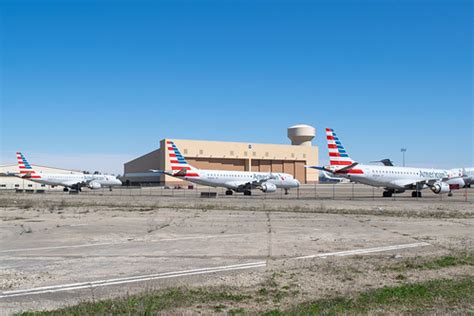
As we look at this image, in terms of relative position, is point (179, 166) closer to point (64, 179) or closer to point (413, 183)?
point (413, 183)

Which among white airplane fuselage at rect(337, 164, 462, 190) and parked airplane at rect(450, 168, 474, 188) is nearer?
white airplane fuselage at rect(337, 164, 462, 190)

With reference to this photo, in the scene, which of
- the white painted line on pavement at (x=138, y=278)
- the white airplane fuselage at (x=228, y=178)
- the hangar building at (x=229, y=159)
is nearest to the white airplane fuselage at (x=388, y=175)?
the white airplane fuselage at (x=228, y=178)

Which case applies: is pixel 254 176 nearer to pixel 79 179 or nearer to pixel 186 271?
pixel 79 179

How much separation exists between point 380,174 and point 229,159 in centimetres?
6739

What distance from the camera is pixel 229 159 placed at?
117m

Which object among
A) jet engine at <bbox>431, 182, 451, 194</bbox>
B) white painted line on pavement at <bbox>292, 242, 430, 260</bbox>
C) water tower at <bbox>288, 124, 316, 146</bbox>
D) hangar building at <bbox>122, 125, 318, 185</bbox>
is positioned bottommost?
white painted line on pavement at <bbox>292, 242, 430, 260</bbox>

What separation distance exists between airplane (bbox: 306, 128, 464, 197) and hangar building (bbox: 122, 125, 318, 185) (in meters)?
61.2

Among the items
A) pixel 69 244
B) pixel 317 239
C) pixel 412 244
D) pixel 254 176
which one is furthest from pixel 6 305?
pixel 254 176

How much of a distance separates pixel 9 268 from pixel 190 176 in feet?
152

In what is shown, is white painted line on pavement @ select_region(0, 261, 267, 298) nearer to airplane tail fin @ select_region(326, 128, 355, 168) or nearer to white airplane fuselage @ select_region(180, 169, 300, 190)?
airplane tail fin @ select_region(326, 128, 355, 168)

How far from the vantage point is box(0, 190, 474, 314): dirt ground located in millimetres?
8547

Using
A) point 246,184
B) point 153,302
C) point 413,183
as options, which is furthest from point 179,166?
point 153,302

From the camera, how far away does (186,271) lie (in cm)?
1012

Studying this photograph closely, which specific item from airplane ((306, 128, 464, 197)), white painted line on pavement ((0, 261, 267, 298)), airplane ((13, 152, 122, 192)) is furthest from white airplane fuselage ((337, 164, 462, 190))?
airplane ((13, 152, 122, 192))
